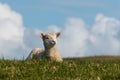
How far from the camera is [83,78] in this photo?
15.9 m

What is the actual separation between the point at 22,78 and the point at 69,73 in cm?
201

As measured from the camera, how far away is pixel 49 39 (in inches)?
912

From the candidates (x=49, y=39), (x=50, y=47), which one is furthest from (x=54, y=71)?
(x=50, y=47)

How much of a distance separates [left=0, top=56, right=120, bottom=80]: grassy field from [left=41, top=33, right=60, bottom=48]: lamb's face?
3.39m

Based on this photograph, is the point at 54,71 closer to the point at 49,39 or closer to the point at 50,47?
the point at 49,39

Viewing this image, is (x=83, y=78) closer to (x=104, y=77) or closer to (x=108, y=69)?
(x=104, y=77)

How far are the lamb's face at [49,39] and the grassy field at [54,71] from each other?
3390 mm

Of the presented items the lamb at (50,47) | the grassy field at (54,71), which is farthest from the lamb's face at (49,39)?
the grassy field at (54,71)

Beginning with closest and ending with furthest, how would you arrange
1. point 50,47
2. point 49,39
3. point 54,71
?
point 54,71
point 49,39
point 50,47

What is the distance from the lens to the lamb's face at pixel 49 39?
2305cm

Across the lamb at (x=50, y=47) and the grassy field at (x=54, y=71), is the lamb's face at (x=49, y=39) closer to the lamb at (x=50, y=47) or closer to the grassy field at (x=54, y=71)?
the lamb at (x=50, y=47)

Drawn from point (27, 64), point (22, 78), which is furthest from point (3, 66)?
point (22, 78)

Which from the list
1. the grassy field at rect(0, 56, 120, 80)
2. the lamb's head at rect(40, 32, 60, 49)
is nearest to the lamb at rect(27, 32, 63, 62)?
the lamb's head at rect(40, 32, 60, 49)

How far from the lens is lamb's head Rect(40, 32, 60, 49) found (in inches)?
908
